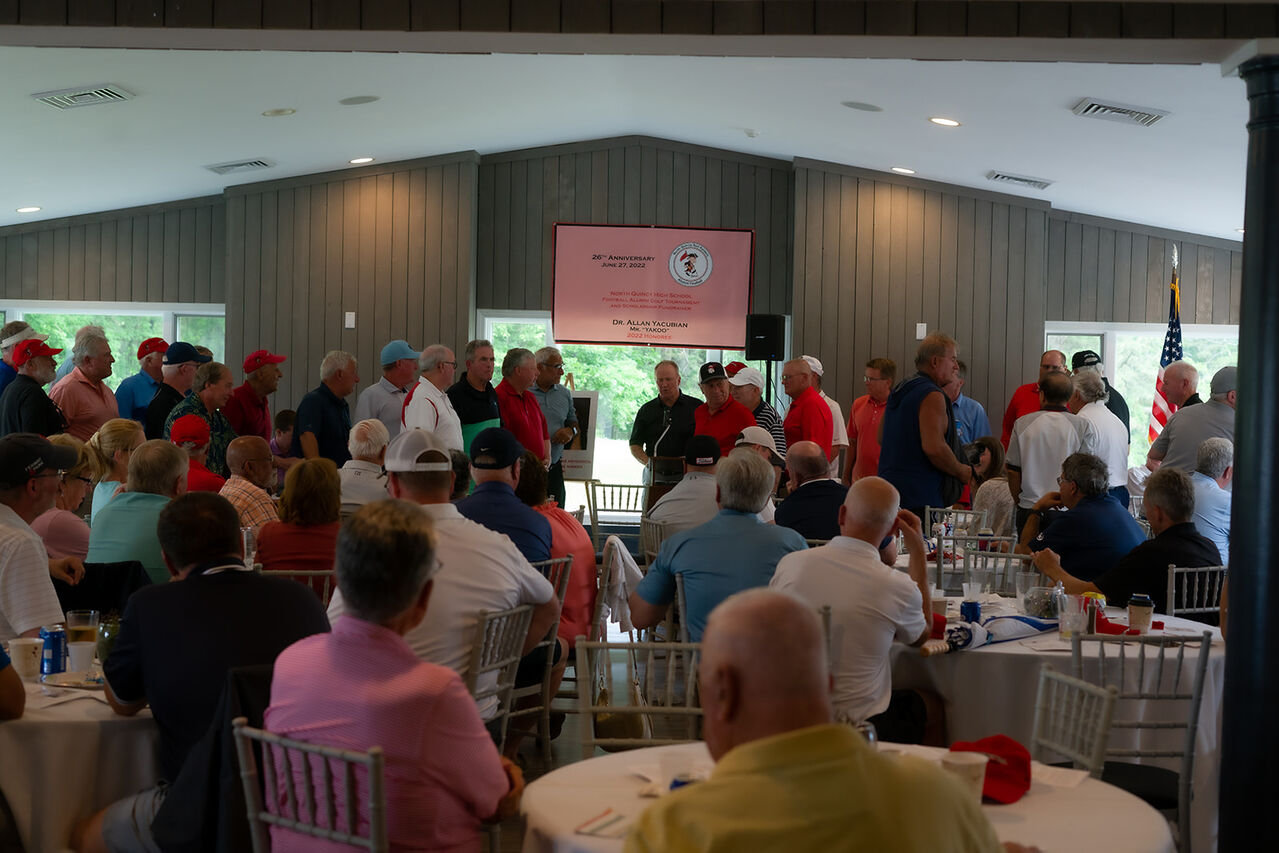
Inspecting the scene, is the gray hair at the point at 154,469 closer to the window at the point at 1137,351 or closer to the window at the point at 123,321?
the window at the point at 123,321

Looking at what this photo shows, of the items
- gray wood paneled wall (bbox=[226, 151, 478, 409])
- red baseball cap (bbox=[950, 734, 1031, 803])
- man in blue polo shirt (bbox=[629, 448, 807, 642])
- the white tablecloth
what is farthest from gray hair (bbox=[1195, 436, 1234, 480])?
gray wood paneled wall (bbox=[226, 151, 478, 409])

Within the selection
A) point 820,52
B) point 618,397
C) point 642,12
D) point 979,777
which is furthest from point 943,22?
point 618,397

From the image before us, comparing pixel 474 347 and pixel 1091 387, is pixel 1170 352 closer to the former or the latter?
pixel 1091 387

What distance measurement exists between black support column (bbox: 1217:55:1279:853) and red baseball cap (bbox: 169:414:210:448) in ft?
13.9

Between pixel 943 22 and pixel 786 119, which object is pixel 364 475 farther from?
pixel 786 119

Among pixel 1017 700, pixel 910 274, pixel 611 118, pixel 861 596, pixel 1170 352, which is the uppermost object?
pixel 611 118

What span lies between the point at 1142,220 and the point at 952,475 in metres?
6.17

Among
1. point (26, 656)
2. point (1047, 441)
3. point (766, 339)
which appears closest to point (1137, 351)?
point (766, 339)

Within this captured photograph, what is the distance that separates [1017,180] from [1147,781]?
743 centimetres

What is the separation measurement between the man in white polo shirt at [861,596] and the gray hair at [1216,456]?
269 cm

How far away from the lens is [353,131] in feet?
30.6

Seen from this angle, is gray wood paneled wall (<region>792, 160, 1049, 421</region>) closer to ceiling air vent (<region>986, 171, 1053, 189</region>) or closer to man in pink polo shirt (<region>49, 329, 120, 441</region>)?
ceiling air vent (<region>986, 171, 1053, 189</region>)

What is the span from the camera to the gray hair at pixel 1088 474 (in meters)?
4.88

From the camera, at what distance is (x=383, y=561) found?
90.1 inches
